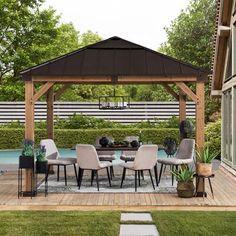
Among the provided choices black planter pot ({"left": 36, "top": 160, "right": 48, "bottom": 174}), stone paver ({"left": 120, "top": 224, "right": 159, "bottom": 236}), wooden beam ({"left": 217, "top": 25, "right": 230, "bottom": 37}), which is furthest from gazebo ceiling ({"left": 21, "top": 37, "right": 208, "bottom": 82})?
wooden beam ({"left": 217, "top": 25, "right": 230, "bottom": 37})

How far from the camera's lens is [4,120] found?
24.2 meters

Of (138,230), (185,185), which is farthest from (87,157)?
(138,230)

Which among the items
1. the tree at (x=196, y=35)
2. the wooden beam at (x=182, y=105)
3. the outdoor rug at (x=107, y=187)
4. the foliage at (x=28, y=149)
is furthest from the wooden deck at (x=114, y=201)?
the tree at (x=196, y=35)

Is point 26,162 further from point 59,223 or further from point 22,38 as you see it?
point 22,38

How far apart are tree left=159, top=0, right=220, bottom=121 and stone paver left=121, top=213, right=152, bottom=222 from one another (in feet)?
61.4

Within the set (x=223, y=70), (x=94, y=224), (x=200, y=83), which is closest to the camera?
(x=94, y=224)

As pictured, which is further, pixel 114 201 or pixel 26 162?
pixel 26 162

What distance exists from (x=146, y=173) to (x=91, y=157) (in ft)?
11.6

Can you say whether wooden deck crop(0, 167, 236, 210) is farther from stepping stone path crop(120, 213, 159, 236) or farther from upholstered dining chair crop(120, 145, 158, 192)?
stepping stone path crop(120, 213, 159, 236)

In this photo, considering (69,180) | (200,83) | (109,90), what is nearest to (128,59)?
(200,83)

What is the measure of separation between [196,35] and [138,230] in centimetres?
2104

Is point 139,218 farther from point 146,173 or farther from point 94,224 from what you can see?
point 146,173

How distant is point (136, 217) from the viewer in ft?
25.8

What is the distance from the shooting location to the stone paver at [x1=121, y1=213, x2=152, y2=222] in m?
7.73
